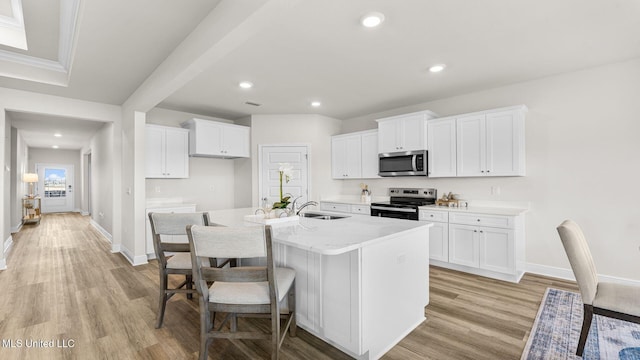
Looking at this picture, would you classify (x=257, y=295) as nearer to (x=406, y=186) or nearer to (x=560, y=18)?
(x=560, y=18)

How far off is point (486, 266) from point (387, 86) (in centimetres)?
263

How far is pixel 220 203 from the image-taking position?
5832 mm

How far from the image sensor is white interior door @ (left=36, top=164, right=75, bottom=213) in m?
10.5

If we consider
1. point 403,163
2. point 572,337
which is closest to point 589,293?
point 572,337

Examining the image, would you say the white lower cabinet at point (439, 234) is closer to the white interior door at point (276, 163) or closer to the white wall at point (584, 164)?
the white wall at point (584, 164)

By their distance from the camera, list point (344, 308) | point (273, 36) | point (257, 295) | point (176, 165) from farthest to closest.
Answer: point (176, 165)
point (273, 36)
point (344, 308)
point (257, 295)

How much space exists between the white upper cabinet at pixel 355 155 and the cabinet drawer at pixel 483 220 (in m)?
1.62

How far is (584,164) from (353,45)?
3.05 m

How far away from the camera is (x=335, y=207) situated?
5371 mm

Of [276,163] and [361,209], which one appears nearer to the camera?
[361,209]

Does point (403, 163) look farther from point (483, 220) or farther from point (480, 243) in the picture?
point (480, 243)

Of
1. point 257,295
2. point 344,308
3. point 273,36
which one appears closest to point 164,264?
point 257,295

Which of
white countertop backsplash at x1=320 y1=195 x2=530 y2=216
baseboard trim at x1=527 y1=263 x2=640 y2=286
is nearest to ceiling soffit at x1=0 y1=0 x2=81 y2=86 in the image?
white countertop backsplash at x1=320 y1=195 x2=530 y2=216

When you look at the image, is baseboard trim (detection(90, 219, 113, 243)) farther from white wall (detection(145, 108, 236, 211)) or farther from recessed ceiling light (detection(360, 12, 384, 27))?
recessed ceiling light (detection(360, 12, 384, 27))
